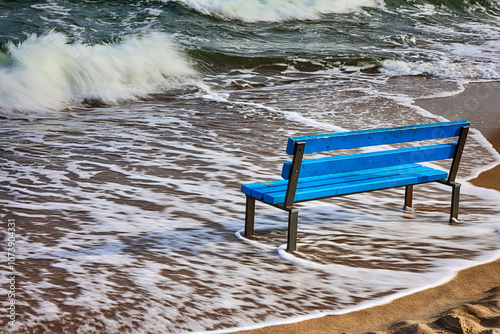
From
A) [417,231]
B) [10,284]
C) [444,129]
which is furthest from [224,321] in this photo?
[444,129]

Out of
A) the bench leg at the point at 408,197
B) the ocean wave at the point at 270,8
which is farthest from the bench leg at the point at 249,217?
the ocean wave at the point at 270,8

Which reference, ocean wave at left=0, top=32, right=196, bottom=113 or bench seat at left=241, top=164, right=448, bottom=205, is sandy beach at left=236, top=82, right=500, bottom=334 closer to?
bench seat at left=241, top=164, right=448, bottom=205

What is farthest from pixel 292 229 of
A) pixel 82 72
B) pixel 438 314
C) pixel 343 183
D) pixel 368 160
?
pixel 82 72

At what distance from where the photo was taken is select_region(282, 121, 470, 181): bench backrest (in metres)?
3.97

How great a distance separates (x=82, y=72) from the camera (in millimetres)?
11305

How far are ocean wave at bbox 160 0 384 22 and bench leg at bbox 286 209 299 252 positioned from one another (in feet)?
49.8

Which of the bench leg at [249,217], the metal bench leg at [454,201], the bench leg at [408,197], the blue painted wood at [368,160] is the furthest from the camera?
the bench leg at [408,197]

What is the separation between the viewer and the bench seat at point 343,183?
4.20 m

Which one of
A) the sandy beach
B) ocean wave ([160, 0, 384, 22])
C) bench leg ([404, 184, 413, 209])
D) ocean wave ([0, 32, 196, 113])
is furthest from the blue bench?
ocean wave ([160, 0, 384, 22])

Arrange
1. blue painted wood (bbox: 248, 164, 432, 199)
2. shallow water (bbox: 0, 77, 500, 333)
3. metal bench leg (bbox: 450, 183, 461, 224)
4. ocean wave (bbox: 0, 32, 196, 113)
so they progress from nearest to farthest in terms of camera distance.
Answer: shallow water (bbox: 0, 77, 500, 333)
blue painted wood (bbox: 248, 164, 432, 199)
metal bench leg (bbox: 450, 183, 461, 224)
ocean wave (bbox: 0, 32, 196, 113)

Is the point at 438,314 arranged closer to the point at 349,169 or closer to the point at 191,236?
the point at 349,169

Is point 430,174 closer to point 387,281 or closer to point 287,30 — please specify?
point 387,281

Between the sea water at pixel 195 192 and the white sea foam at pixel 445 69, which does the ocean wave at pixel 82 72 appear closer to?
the sea water at pixel 195 192

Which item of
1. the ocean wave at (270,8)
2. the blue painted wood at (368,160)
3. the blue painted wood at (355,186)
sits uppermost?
the ocean wave at (270,8)
